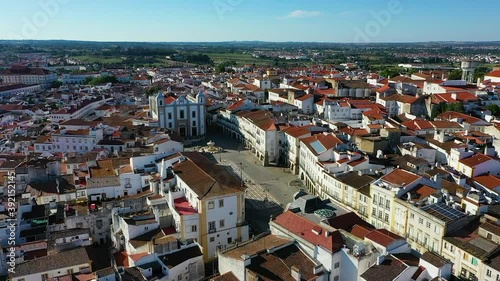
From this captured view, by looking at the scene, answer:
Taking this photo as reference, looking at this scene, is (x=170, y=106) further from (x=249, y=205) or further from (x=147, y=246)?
(x=147, y=246)

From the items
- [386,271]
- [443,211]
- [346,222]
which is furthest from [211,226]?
[443,211]

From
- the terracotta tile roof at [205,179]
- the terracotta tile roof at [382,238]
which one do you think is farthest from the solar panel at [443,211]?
the terracotta tile roof at [205,179]

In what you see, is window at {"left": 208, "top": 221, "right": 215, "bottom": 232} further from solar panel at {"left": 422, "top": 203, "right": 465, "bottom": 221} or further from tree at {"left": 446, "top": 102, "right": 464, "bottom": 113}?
tree at {"left": 446, "top": 102, "right": 464, "bottom": 113}

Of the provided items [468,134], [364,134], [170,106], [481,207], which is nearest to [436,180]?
[481,207]

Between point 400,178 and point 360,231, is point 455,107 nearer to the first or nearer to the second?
point 400,178

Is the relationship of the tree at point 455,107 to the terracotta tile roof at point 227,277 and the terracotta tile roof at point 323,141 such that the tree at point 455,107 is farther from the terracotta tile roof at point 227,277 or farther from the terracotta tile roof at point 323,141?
the terracotta tile roof at point 227,277
